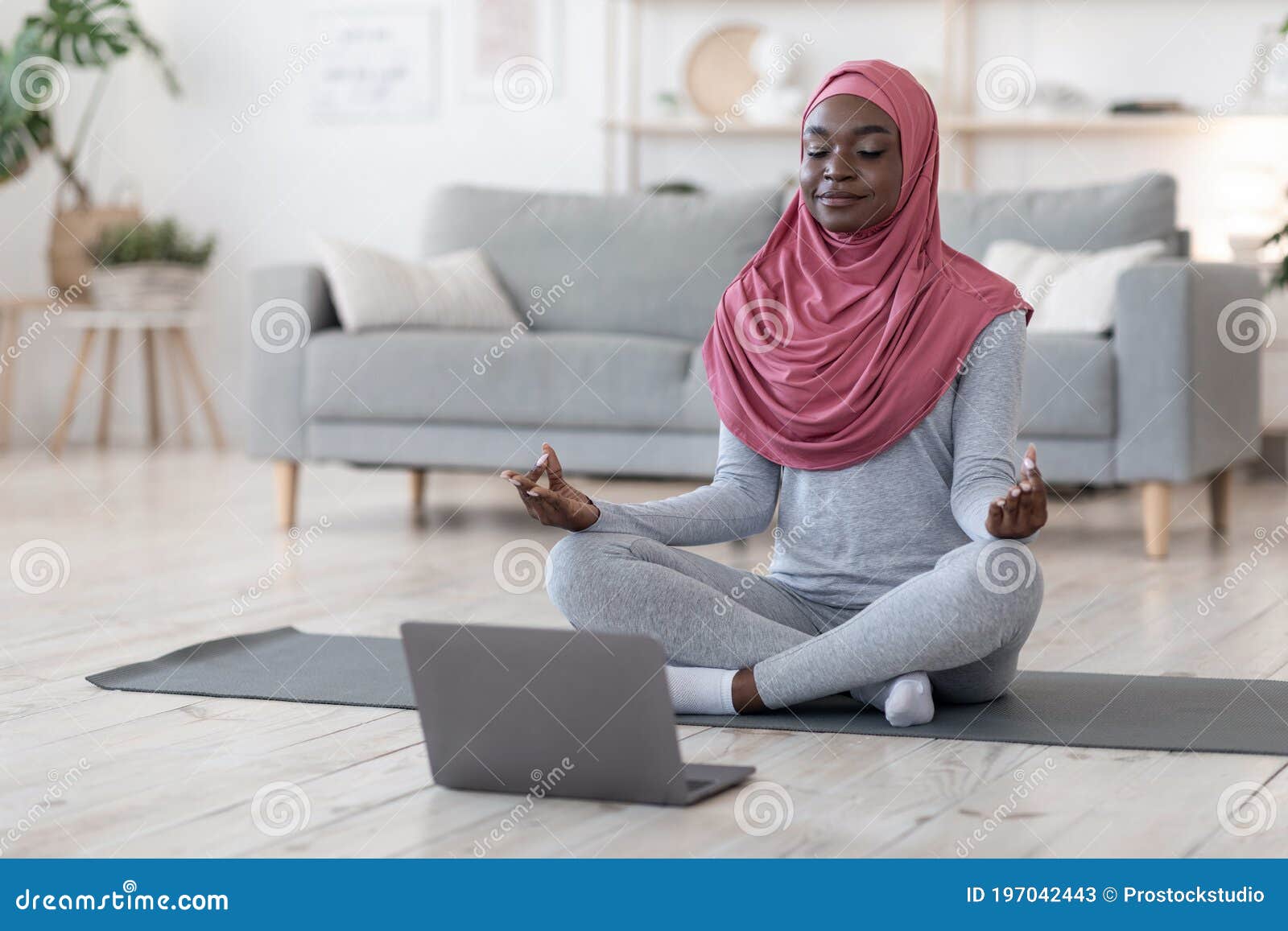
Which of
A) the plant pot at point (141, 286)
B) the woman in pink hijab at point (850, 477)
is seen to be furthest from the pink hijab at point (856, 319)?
the plant pot at point (141, 286)

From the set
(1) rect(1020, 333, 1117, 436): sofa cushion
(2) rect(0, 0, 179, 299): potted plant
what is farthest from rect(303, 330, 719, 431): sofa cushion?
(2) rect(0, 0, 179, 299): potted plant

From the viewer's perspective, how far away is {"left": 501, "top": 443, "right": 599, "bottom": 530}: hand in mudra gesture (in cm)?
173

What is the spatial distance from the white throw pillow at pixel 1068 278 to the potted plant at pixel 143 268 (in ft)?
9.97

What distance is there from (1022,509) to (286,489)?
8.26 feet

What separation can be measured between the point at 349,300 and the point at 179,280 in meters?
2.12

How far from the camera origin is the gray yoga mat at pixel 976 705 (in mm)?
1797

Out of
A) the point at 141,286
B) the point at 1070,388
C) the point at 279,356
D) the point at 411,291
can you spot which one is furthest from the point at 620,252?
the point at 141,286

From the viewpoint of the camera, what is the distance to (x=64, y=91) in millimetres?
5848

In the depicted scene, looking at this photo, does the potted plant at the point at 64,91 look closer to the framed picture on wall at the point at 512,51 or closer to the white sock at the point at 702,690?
the framed picture on wall at the point at 512,51

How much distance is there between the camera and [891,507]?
1.92m

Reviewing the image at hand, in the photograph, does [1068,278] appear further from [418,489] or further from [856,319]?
[856,319]

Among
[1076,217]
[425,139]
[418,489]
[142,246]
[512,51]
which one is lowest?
[418,489]
